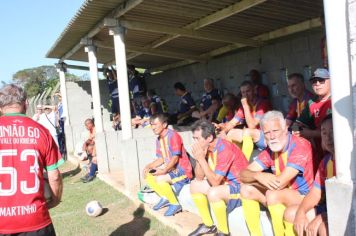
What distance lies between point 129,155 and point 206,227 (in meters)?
2.46

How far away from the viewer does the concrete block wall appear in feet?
21.0

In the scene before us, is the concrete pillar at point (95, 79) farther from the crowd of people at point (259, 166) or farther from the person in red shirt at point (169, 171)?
the person in red shirt at point (169, 171)

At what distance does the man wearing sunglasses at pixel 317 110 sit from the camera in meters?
3.88

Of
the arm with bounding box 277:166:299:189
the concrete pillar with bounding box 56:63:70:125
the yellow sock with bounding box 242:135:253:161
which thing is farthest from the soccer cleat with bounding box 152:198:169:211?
the concrete pillar with bounding box 56:63:70:125

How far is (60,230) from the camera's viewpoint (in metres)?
5.40

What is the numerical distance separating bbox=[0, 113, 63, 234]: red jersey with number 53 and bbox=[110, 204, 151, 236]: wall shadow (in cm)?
234

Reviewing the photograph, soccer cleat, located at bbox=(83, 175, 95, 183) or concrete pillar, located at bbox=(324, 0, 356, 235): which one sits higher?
concrete pillar, located at bbox=(324, 0, 356, 235)

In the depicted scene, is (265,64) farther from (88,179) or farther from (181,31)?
(88,179)

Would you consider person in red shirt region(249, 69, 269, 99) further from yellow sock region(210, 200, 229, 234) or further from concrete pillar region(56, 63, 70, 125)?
concrete pillar region(56, 63, 70, 125)

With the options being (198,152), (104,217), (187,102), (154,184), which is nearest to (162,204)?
(154,184)

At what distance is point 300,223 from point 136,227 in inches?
104

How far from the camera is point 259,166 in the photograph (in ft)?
11.9

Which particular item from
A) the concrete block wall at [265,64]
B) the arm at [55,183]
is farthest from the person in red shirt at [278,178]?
the concrete block wall at [265,64]

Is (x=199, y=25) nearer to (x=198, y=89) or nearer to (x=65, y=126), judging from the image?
(x=198, y=89)
